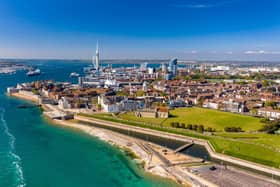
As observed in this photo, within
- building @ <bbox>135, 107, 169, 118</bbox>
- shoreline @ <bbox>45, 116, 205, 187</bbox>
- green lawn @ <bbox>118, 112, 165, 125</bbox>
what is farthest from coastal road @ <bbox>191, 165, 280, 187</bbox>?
building @ <bbox>135, 107, 169, 118</bbox>

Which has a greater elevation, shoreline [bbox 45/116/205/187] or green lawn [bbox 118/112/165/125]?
green lawn [bbox 118/112/165/125]

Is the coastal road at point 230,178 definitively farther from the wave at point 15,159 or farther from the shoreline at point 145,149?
the wave at point 15,159

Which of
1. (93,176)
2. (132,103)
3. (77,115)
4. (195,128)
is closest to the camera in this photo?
(93,176)

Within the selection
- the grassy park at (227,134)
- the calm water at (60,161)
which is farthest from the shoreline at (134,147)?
the grassy park at (227,134)

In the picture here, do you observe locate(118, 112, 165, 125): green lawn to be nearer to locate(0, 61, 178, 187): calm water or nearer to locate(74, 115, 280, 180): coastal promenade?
locate(74, 115, 280, 180): coastal promenade

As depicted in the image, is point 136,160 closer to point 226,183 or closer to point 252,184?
point 226,183

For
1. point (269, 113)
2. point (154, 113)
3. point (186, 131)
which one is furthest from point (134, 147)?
point (269, 113)

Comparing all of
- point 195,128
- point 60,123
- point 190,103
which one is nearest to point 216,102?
point 190,103
